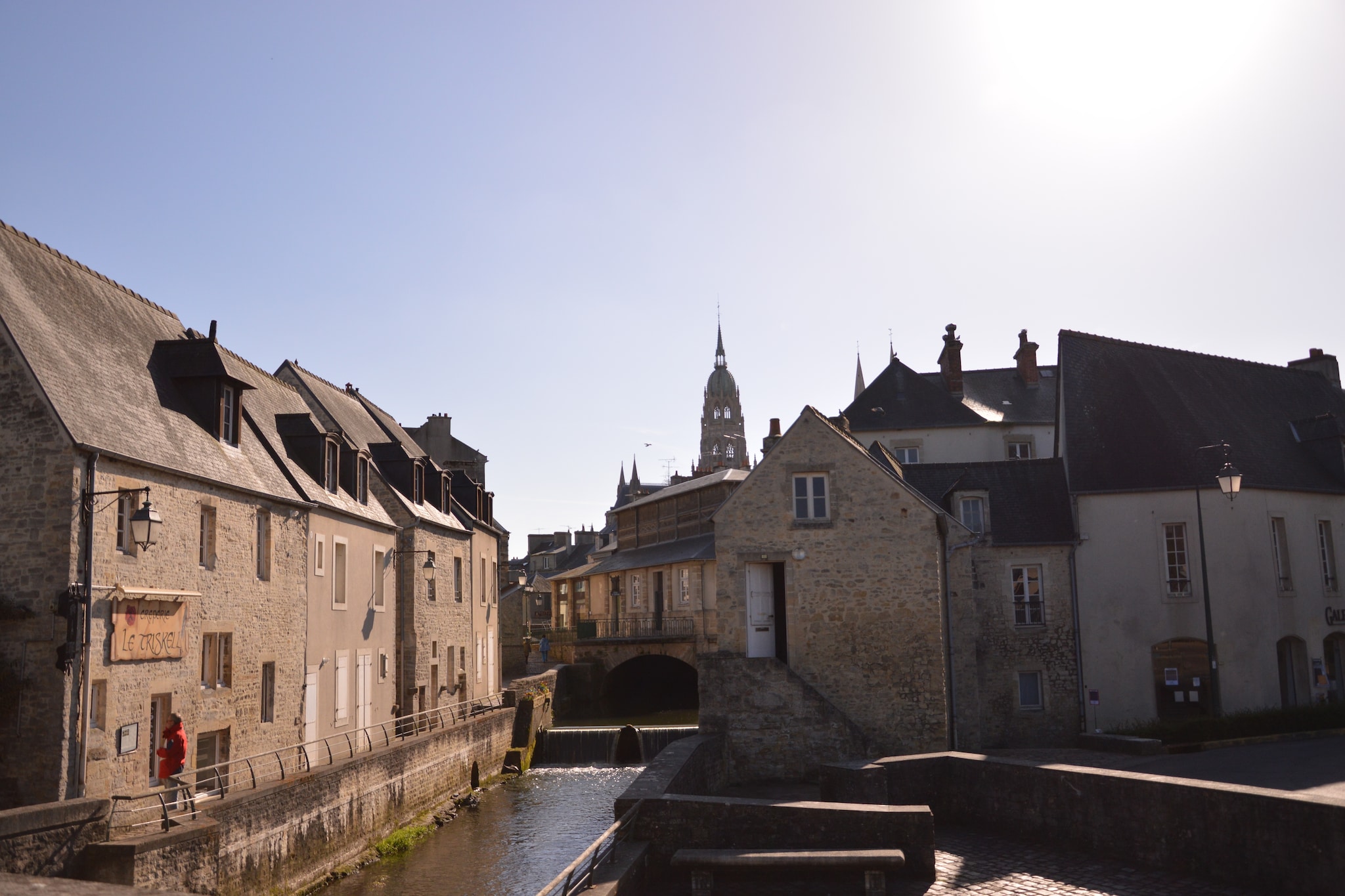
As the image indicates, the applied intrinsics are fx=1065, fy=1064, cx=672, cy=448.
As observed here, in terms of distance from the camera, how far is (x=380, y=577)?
75.6 ft

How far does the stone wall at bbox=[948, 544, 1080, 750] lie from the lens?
72.1 feet

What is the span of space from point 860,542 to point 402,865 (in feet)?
31.5

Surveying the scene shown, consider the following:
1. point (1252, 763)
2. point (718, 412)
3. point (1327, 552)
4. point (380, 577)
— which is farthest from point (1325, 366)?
point (718, 412)

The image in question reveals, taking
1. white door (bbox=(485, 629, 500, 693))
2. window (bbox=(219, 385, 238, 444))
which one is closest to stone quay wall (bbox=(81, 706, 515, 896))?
window (bbox=(219, 385, 238, 444))

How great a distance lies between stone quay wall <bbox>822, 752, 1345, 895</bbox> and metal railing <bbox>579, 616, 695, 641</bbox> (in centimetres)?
2371

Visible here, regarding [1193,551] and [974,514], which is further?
[974,514]

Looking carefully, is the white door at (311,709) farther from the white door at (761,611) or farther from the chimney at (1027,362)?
the chimney at (1027,362)

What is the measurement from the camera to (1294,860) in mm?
9969

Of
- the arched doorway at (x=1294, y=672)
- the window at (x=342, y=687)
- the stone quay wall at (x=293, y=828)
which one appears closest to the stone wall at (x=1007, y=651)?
the arched doorway at (x=1294, y=672)

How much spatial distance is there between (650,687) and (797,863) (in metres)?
32.4

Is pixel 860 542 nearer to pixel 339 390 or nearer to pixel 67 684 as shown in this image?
pixel 67 684

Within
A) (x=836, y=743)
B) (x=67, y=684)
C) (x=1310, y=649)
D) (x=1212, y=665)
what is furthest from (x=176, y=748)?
(x=1310, y=649)

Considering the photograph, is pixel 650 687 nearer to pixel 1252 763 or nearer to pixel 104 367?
pixel 1252 763

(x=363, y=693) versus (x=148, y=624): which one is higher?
(x=148, y=624)
